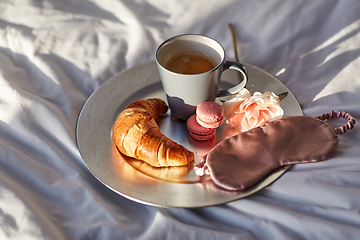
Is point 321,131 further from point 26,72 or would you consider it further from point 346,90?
point 26,72

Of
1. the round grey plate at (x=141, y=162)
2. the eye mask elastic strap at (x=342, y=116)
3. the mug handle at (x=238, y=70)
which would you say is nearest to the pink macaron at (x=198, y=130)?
the round grey plate at (x=141, y=162)

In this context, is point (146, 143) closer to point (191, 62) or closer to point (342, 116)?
point (191, 62)

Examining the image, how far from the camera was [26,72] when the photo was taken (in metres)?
1.03

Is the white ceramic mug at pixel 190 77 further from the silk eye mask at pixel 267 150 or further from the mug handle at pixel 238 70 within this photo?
the silk eye mask at pixel 267 150

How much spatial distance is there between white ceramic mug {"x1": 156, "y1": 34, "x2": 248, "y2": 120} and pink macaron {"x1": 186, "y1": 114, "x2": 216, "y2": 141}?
0.16 ft

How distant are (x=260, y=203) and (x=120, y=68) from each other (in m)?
Result: 0.67

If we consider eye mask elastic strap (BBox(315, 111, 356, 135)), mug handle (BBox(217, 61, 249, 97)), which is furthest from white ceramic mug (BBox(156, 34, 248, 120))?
eye mask elastic strap (BBox(315, 111, 356, 135))

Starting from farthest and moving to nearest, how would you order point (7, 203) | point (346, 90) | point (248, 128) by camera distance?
1. point (346, 90)
2. point (248, 128)
3. point (7, 203)

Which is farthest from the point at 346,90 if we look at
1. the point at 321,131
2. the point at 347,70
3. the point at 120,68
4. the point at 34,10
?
the point at 34,10

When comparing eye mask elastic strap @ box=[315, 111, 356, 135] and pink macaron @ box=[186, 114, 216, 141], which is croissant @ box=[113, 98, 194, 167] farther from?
eye mask elastic strap @ box=[315, 111, 356, 135]

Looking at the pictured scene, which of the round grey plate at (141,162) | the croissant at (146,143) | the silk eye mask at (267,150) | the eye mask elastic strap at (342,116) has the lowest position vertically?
the round grey plate at (141,162)

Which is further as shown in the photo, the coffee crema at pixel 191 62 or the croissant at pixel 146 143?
the coffee crema at pixel 191 62

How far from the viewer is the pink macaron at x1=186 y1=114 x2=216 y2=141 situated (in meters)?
0.78

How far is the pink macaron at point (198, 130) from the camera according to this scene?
2.56 ft
